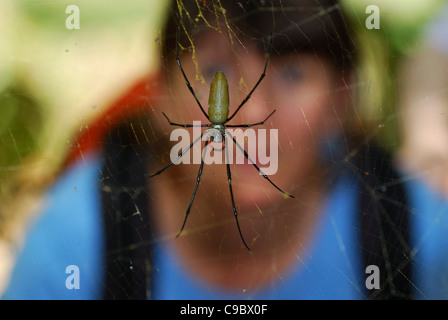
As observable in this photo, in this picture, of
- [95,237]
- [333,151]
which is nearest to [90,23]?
[95,237]

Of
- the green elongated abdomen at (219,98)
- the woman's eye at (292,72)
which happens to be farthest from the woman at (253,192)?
the green elongated abdomen at (219,98)

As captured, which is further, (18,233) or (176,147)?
(18,233)

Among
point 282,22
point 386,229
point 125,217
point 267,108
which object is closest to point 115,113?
point 125,217

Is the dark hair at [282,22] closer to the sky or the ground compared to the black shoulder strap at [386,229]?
closer to the sky

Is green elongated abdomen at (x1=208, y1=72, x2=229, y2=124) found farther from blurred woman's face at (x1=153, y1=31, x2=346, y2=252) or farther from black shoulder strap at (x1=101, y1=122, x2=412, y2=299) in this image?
black shoulder strap at (x1=101, y1=122, x2=412, y2=299)

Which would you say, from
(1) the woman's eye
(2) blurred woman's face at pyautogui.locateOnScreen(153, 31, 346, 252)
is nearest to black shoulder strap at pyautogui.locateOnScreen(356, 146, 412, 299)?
(2) blurred woman's face at pyautogui.locateOnScreen(153, 31, 346, 252)

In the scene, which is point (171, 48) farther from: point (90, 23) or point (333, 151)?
point (333, 151)

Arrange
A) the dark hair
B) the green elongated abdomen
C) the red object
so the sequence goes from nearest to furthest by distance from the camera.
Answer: the green elongated abdomen < the dark hair < the red object

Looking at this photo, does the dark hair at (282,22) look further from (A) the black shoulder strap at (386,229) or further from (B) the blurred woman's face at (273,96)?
(A) the black shoulder strap at (386,229)
